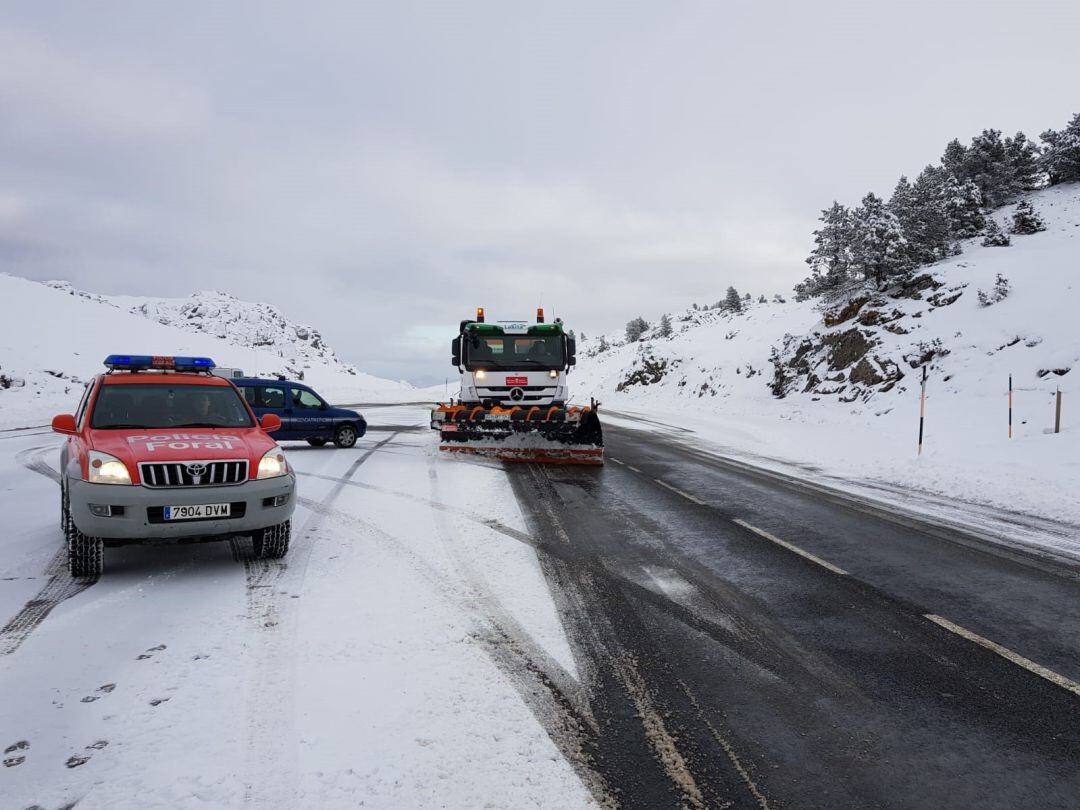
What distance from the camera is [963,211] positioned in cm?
3403

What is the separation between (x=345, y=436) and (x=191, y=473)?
34.0 ft

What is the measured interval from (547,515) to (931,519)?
5.37 meters

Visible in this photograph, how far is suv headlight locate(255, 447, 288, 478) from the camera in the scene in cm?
602

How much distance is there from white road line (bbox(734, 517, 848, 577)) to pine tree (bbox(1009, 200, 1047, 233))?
35.9m

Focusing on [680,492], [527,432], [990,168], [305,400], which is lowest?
[680,492]

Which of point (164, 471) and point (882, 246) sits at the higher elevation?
point (882, 246)

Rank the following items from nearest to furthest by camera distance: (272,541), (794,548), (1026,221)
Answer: (272,541), (794,548), (1026,221)

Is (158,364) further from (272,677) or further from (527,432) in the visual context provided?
(527,432)

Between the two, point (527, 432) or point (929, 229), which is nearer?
point (527, 432)

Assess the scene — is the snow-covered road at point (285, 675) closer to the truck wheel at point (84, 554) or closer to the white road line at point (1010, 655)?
the truck wheel at point (84, 554)

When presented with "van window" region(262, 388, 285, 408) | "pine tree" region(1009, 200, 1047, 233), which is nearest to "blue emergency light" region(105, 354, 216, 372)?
"van window" region(262, 388, 285, 408)

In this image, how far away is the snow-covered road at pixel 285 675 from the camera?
2.78 meters

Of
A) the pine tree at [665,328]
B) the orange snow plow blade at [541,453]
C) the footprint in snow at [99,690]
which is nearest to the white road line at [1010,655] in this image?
the footprint in snow at [99,690]

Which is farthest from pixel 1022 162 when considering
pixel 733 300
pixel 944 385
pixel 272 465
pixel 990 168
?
pixel 272 465
